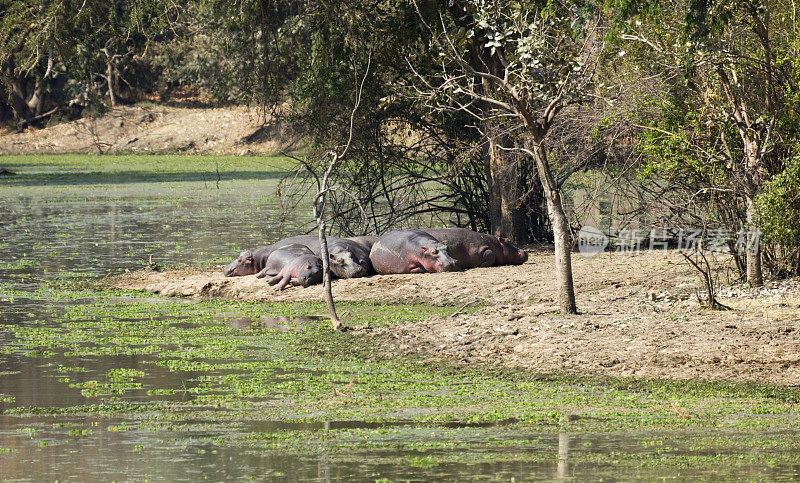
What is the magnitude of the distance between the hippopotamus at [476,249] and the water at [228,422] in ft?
12.4

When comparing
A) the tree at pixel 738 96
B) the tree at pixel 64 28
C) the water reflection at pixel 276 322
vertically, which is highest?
the tree at pixel 64 28

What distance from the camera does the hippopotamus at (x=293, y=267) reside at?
17.0m

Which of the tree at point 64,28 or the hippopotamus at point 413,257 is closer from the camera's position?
the tree at point 64,28

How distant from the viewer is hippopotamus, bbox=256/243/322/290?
55.9 feet

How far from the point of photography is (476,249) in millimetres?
18078

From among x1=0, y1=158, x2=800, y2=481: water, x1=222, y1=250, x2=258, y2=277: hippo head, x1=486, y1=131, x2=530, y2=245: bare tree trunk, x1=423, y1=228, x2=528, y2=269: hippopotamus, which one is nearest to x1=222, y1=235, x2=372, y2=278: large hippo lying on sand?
x1=222, y1=250, x2=258, y2=277: hippo head

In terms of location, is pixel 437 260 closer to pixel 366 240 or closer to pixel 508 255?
pixel 508 255

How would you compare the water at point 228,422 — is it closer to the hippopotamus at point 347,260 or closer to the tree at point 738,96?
the hippopotamus at point 347,260

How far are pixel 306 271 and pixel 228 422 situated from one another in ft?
26.2

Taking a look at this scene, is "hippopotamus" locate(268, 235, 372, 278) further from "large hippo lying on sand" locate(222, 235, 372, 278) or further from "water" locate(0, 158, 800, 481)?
"water" locate(0, 158, 800, 481)

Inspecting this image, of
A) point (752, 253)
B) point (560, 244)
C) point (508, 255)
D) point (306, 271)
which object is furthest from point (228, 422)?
point (508, 255)

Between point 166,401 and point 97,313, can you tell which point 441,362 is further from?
point 97,313

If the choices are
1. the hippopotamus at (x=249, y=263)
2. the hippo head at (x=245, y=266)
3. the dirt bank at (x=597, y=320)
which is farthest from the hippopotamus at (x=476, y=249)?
the hippo head at (x=245, y=266)

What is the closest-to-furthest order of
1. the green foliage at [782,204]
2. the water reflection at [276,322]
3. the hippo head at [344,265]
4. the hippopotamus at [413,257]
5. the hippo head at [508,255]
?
the green foliage at [782,204], the water reflection at [276,322], the hippo head at [344,265], the hippopotamus at [413,257], the hippo head at [508,255]
